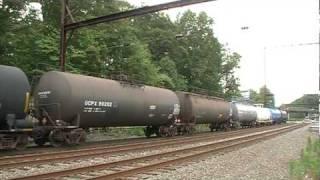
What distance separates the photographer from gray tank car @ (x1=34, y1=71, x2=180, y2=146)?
744 inches

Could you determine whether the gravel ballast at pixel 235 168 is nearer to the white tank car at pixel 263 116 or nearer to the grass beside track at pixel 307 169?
the grass beside track at pixel 307 169

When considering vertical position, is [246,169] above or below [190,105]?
below

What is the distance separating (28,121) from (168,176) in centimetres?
738

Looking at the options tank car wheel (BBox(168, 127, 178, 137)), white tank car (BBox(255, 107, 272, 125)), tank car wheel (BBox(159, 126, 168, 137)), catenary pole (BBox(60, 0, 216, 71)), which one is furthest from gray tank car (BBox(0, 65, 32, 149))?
white tank car (BBox(255, 107, 272, 125))

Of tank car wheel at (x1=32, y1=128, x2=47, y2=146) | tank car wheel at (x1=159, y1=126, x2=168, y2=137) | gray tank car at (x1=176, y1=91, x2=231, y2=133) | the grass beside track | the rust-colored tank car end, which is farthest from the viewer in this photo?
gray tank car at (x1=176, y1=91, x2=231, y2=133)

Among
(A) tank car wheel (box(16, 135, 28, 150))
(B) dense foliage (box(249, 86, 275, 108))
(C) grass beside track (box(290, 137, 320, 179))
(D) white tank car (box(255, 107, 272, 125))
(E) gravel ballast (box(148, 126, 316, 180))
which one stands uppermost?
(B) dense foliage (box(249, 86, 275, 108))

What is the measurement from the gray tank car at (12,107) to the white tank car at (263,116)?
45767mm

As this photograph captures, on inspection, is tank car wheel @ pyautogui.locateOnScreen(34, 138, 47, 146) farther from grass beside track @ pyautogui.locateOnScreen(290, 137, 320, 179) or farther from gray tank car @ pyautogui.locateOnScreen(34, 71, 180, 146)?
grass beside track @ pyautogui.locateOnScreen(290, 137, 320, 179)

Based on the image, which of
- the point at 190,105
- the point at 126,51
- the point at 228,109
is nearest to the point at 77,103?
the point at 190,105

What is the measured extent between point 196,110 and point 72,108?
14540 mm

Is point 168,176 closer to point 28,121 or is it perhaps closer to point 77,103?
point 28,121

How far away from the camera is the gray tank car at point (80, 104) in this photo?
62.0ft

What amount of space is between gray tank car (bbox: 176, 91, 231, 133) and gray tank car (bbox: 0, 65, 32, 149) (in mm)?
15019

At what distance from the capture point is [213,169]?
13133mm
